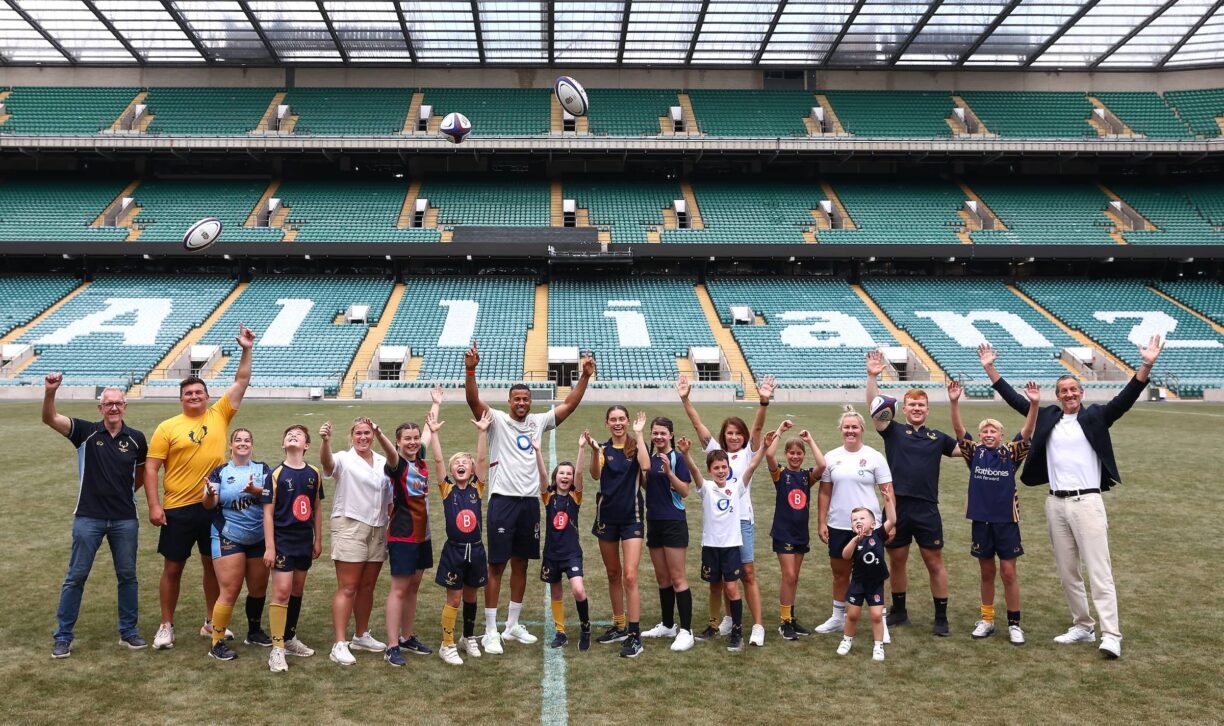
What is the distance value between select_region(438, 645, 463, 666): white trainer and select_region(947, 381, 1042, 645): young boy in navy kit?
4.36 metres

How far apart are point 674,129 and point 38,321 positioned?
105 ft

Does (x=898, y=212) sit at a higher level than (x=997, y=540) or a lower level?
higher

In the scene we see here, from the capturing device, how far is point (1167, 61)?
157 feet

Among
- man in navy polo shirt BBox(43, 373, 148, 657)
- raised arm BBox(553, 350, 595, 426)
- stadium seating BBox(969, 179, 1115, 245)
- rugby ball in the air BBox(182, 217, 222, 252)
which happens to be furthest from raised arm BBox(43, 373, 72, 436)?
stadium seating BBox(969, 179, 1115, 245)

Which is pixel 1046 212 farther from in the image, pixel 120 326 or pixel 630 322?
pixel 120 326

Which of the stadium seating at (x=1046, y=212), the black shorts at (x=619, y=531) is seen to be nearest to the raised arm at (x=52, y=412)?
the black shorts at (x=619, y=531)

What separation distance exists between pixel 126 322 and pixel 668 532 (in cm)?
3810

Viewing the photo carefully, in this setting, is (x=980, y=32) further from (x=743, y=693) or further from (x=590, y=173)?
(x=743, y=693)

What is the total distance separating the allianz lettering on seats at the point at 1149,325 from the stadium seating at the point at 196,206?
1575 inches

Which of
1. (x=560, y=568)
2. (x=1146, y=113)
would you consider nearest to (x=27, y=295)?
(x=560, y=568)

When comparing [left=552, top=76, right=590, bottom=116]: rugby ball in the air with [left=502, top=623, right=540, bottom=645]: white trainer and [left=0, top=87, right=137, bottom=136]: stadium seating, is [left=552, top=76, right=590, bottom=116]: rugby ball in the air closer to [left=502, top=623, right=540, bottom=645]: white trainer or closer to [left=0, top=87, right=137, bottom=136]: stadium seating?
[left=502, top=623, right=540, bottom=645]: white trainer

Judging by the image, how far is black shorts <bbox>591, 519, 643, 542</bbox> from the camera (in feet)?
23.7

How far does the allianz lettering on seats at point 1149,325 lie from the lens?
37.7 metres

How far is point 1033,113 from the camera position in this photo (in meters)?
47.9
